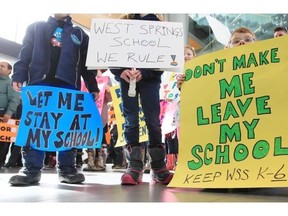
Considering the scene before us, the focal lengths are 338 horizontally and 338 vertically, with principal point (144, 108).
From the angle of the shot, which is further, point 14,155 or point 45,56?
point 14,155

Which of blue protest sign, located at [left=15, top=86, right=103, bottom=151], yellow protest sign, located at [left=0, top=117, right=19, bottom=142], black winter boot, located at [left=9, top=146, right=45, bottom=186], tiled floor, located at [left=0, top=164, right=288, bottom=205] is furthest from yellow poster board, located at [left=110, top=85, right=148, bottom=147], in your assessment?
yellow protest sign, located at [left=0, top=117, right=19, bottom=142]

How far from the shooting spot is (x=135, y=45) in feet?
5.18

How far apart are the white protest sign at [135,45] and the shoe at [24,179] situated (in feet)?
1.86

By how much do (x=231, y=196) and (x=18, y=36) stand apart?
512 cm

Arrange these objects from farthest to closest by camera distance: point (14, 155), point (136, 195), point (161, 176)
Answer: point (14, 155), point (161, 176), point (136, 195)

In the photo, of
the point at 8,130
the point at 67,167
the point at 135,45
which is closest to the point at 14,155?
the point at 8,130

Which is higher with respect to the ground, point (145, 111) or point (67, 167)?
point (145, 111)

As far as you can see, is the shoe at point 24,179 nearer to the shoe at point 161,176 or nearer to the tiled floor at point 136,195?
the tiled floor at point 136,195

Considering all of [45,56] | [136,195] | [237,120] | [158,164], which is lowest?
[136,195]

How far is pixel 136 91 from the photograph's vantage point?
164cm

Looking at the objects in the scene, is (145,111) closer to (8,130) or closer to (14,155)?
(8,130)

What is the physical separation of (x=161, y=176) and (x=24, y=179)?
62 centimetres

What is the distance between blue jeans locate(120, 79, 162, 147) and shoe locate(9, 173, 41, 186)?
1.50 ft
